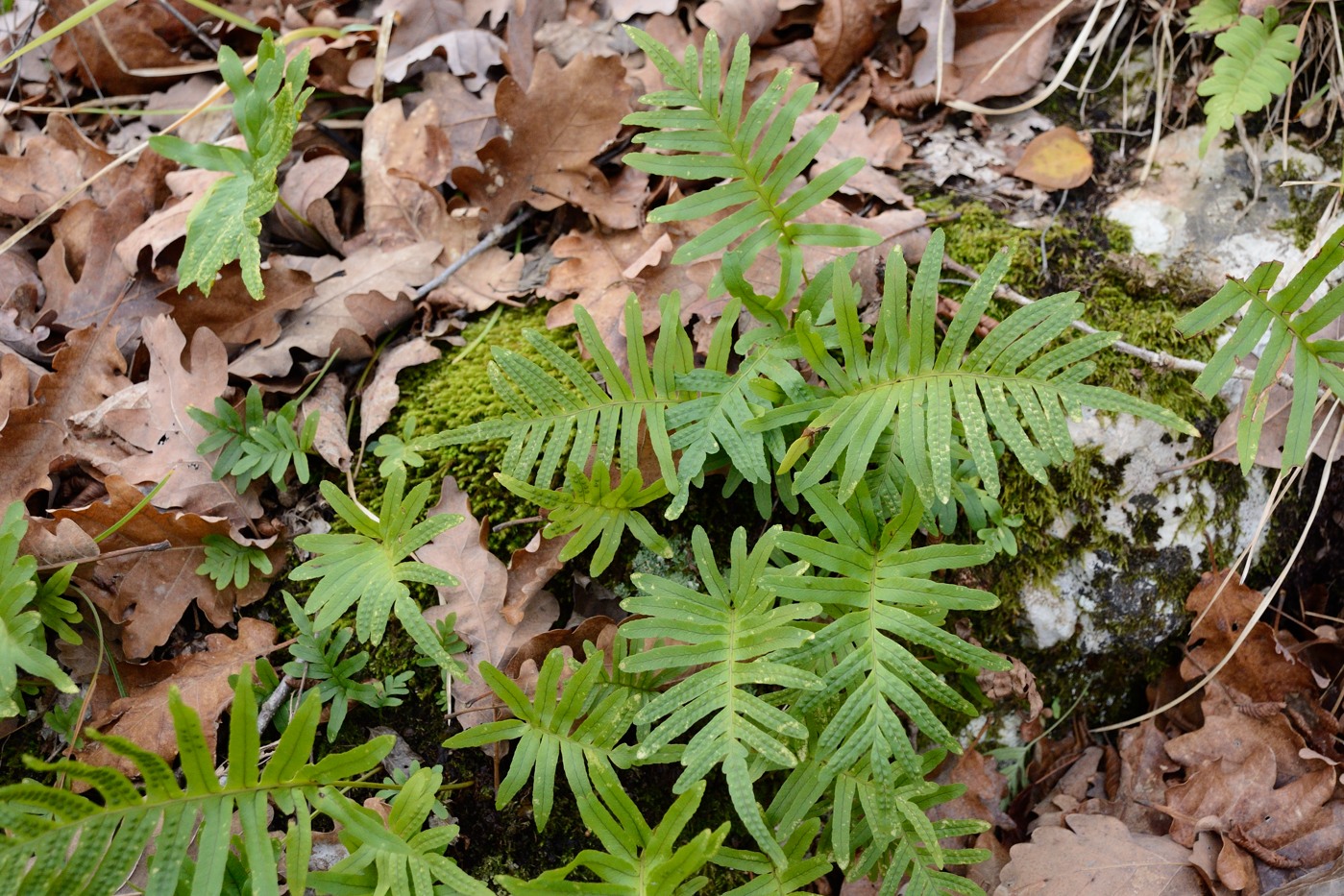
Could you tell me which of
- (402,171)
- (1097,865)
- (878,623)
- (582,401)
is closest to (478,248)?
(402,171)

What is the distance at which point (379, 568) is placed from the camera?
204cm

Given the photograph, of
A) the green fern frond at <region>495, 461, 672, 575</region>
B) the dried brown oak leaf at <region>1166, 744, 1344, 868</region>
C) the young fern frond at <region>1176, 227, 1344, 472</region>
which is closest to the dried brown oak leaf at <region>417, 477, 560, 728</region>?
the green fern frond at <region>495, 461, 672, 575</region>

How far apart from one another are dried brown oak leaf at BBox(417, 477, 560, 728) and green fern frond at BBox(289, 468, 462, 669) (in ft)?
0.73

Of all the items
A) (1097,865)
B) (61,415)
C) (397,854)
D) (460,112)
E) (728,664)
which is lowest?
(1097,865)

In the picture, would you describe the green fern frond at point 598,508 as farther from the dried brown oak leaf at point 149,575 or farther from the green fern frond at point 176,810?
the dried brown oak leaf at point 149,575

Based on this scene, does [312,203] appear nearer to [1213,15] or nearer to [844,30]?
[844,30]

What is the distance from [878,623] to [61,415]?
2260mm

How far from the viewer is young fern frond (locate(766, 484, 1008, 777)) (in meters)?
1.85

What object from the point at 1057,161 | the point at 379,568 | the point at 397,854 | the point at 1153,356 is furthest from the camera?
the point at 1057,161

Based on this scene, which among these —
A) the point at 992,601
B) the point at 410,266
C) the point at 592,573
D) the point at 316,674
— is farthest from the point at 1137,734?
the point at 410,266

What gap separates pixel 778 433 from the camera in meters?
2.16

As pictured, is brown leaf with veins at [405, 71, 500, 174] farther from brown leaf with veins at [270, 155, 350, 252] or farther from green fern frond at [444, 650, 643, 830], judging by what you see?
green fern frond at [444, 650, 643, 830]

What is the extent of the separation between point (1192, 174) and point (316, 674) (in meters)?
2.83

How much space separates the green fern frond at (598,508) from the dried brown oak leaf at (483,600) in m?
0.19
